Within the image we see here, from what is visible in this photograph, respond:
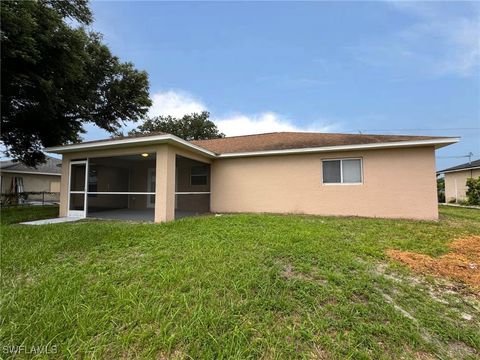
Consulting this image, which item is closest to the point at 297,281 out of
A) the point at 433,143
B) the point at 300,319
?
the point at 300,319

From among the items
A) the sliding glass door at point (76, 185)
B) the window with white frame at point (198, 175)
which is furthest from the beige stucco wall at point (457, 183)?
the sliding glass door at point (76, 185)

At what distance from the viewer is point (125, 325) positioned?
89.4 inches

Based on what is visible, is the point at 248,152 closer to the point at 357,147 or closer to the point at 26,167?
the point at 357,147

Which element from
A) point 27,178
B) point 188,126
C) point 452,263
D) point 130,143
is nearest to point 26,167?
point 27,178

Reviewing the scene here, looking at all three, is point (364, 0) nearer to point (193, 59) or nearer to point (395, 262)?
point (193, 59)

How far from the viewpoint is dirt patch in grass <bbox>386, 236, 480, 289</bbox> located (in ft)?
11.3

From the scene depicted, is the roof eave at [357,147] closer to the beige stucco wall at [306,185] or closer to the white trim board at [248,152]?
the white trim board at [248,152]

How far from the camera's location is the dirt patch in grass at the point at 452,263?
11.3 feet

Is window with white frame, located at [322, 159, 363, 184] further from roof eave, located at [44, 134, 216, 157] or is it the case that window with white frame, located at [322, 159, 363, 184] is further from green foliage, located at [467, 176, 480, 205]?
green foliage, located at [467, 176, 480, 205]

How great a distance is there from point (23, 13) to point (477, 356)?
11617 millimetres

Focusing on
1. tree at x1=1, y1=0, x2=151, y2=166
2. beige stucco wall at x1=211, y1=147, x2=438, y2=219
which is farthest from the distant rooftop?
beige stucco wall at x1=211, y1=147, x2=438, y2=219

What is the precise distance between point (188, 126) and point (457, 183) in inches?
1114

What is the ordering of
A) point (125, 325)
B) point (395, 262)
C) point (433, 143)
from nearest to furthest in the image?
point (125, 325) → point (395, 262) → point (433, 143)

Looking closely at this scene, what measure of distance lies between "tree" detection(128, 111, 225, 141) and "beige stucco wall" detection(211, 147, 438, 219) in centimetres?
2247
